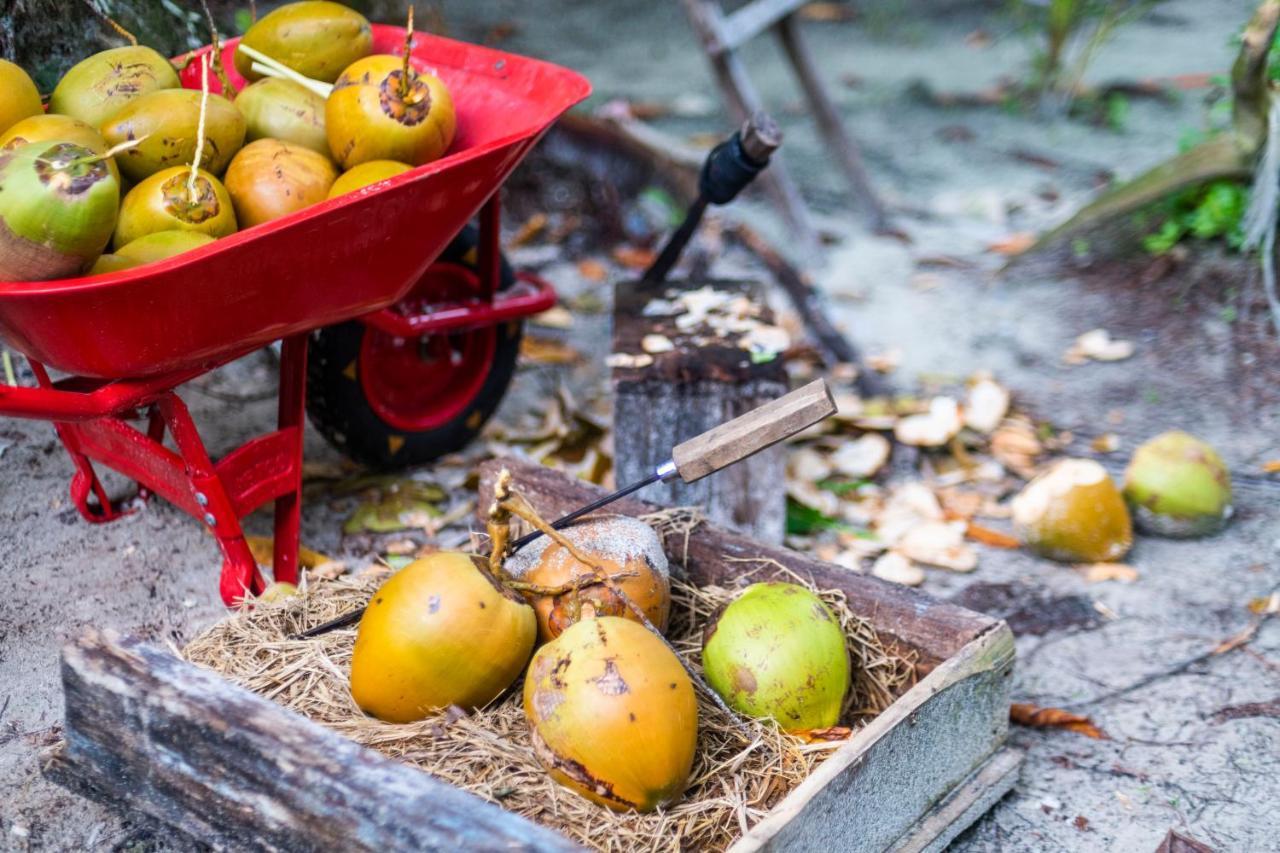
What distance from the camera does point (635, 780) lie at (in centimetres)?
164

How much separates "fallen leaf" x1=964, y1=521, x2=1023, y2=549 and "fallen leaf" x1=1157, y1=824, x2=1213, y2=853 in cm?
108

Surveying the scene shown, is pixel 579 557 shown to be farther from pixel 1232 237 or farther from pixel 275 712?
pixel 1232 237

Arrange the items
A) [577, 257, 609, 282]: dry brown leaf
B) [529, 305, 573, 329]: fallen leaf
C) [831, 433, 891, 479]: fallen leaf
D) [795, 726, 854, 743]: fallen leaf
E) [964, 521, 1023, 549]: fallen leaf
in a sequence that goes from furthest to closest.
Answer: [577, 257, 609, 282]: dry brown leaf < [529, 305, 573, 329]: fallen leaf < [831, 433, 891, 479]: fallen leaf < [964, 521, 1023, 549]: fallen leaf < [795, 726, 854, 743]: fallen leaf

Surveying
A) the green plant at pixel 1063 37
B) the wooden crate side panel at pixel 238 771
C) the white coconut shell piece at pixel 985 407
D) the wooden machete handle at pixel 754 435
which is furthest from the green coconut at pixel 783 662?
the green plant at pixel 1063 37

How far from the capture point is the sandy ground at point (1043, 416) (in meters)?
2.18

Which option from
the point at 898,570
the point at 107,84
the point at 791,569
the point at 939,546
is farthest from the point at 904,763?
the point at 107,84

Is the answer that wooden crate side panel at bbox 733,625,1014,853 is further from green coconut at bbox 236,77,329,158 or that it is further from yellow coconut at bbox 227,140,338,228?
green coconut at bbox 236,77,329,158

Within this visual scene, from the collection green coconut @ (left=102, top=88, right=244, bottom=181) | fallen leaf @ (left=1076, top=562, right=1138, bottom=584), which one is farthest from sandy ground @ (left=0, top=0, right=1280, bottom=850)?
green coconut @ (left=102, top=88, right=244, bottom=181)

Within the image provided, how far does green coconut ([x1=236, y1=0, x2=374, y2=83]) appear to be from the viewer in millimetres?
2514

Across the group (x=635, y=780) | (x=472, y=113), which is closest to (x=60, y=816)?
(x=635, y=780)

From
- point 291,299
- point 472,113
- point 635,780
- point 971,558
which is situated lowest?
point 971,558

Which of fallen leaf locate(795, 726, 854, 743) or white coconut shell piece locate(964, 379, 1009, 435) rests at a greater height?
fallen leaf locate(795, 726, 854, 743)

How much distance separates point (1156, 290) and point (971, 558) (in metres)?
1.72

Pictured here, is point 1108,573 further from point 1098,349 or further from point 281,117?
point 281,117
